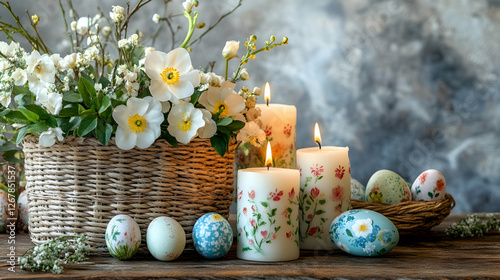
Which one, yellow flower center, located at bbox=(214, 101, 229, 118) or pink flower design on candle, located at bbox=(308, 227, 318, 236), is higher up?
yellow flower center, located at bbox=(214, 101, 229, 118)

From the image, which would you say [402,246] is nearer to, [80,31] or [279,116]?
[279,116]

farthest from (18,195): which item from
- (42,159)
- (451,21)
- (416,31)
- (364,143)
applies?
(451,21)

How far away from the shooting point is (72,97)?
77 cm

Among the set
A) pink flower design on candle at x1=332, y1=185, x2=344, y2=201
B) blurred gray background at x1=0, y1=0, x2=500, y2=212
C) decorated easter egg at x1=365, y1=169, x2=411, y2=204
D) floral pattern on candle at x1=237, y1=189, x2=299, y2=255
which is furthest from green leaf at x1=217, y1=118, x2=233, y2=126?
blurred gray background at x1=0, y1=0, x2=500, y2=212

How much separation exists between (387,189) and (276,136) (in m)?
0.24

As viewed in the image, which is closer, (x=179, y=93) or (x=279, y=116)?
(x=179, y=93)

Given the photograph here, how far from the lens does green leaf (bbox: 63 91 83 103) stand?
2.51ft

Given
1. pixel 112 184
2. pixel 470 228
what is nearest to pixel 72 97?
pixel 112 184

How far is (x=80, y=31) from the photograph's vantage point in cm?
107

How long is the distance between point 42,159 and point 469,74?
1832 mm

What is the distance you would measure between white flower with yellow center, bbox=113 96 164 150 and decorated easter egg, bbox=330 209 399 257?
1.05 feet

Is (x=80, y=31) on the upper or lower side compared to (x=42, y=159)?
upper

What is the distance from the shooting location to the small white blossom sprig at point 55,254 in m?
0.72

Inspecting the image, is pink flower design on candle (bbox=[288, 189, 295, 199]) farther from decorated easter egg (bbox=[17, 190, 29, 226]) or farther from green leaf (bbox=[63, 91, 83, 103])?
decorated easter egg (bbox=[17, 190, 29, 226])
